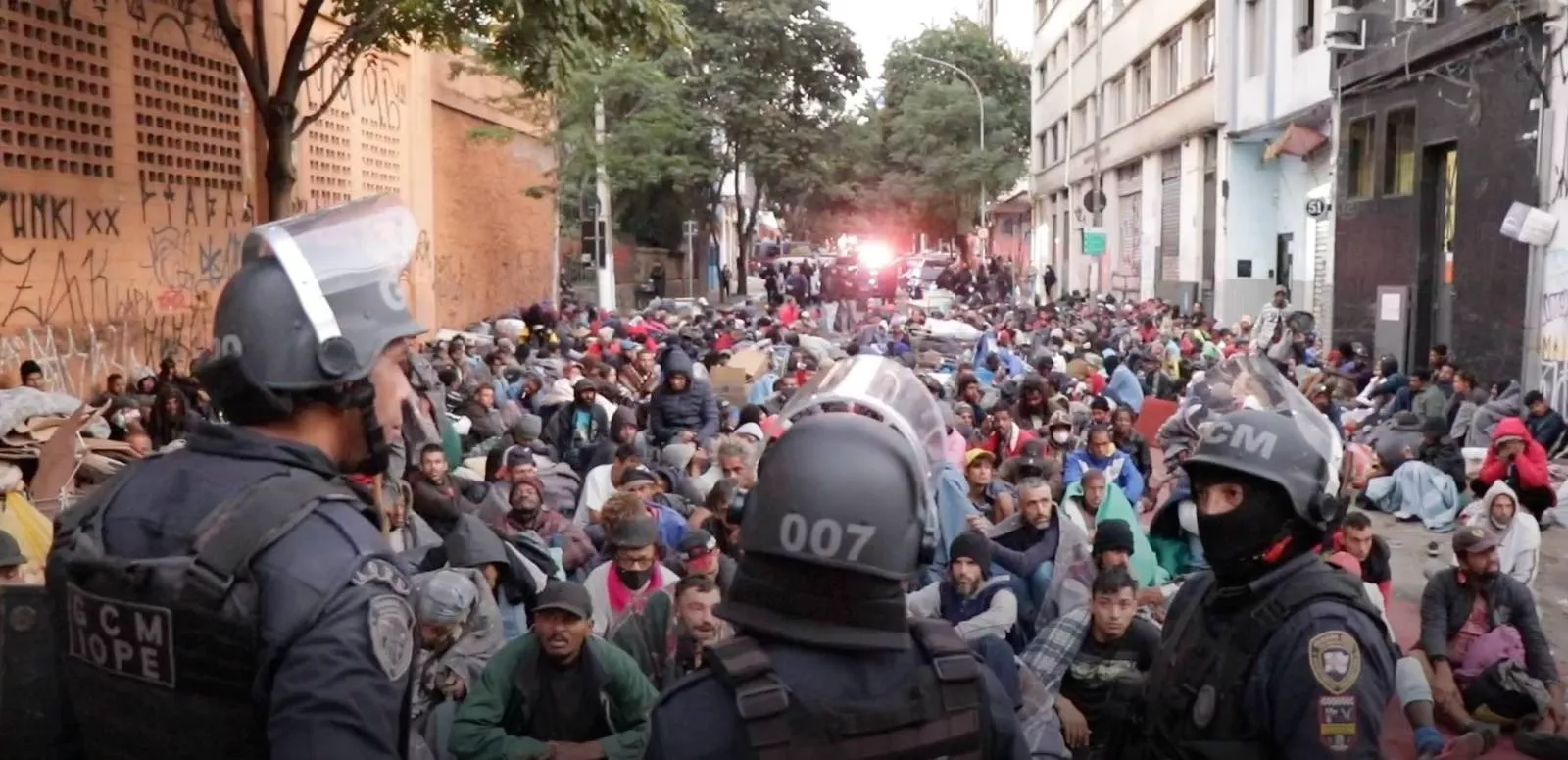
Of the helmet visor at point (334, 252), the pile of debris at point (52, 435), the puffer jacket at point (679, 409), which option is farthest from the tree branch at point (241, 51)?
the helmet visor at point (334, 252)

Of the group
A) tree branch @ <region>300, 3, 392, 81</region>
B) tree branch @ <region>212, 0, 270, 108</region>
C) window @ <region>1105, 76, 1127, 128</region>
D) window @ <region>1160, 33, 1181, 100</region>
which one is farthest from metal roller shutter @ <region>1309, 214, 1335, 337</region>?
tree branch @ <region>212, 0, 270, 108</region>

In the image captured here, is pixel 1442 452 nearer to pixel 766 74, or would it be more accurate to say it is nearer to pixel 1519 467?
pixel 1519 467

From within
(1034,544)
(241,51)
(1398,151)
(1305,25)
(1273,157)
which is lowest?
(1034,544)

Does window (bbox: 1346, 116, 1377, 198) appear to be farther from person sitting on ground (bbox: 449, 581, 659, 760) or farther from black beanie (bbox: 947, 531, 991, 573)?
person sitting on ground (bbox: 449, 581, 659, 760)

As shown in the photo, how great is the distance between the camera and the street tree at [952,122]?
Result: 1997 inches

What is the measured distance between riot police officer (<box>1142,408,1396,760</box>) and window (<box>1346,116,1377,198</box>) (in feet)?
55.5

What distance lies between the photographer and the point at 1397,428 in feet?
41.5

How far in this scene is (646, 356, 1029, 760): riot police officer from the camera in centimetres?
189

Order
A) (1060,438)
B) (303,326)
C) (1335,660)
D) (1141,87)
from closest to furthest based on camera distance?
(303,326) < (1335,660) < (1060,438) < (1141,87)

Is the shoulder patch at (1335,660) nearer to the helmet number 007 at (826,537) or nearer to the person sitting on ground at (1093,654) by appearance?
the helmet number 007 at (826,537)

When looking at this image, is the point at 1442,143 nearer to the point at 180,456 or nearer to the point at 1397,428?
the point at 1397,428

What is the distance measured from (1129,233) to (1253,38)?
35.4 feet

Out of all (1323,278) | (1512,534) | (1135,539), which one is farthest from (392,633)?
(1323,278)

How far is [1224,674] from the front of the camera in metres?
2.86
